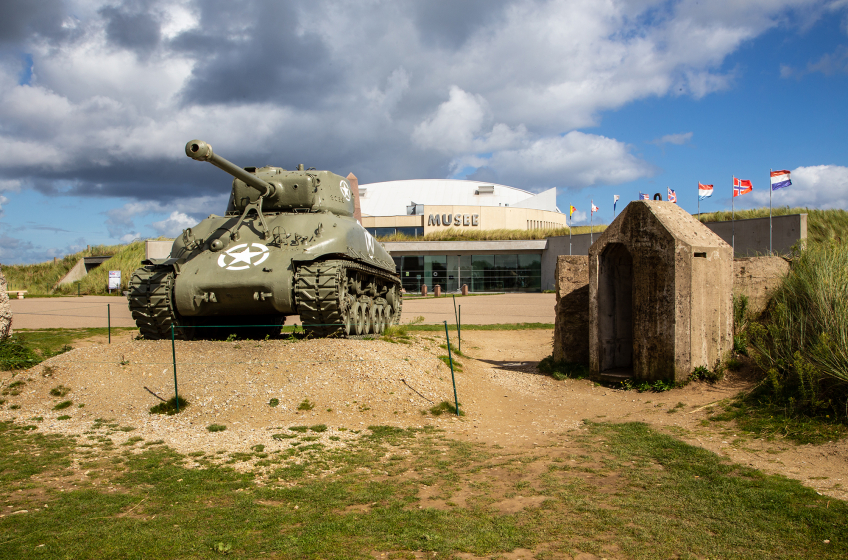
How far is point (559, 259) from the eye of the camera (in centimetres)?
1294

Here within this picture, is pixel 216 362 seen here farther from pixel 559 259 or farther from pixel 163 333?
pixel 559 259

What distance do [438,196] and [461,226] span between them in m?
12.5

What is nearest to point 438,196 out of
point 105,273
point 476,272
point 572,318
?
point 476,272

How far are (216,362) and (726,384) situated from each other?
826 centimetres

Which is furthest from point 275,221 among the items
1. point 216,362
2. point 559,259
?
point 559,259

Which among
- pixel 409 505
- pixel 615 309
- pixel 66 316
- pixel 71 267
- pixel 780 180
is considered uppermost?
pixel 780 180

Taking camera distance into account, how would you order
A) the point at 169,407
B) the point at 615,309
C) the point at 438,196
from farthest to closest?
1. the point at 438,196
2. the point at 615,309
3. the point at 169,407

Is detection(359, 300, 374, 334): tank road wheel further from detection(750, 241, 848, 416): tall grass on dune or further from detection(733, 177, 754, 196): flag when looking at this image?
detection(733, 177, 754, 196): flag

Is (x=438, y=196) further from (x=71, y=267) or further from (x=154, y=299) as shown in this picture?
(x=154, y=299)

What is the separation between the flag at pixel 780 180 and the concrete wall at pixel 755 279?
1566cm

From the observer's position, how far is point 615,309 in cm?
1195

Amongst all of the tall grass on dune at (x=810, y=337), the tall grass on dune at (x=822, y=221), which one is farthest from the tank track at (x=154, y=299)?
the tall grass on dune at (x=822, y=221)

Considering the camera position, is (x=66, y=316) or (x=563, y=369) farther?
(x=66, y=316)

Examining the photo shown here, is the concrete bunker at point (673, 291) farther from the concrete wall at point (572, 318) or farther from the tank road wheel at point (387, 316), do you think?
the tank road wheel at point (387, 316)
